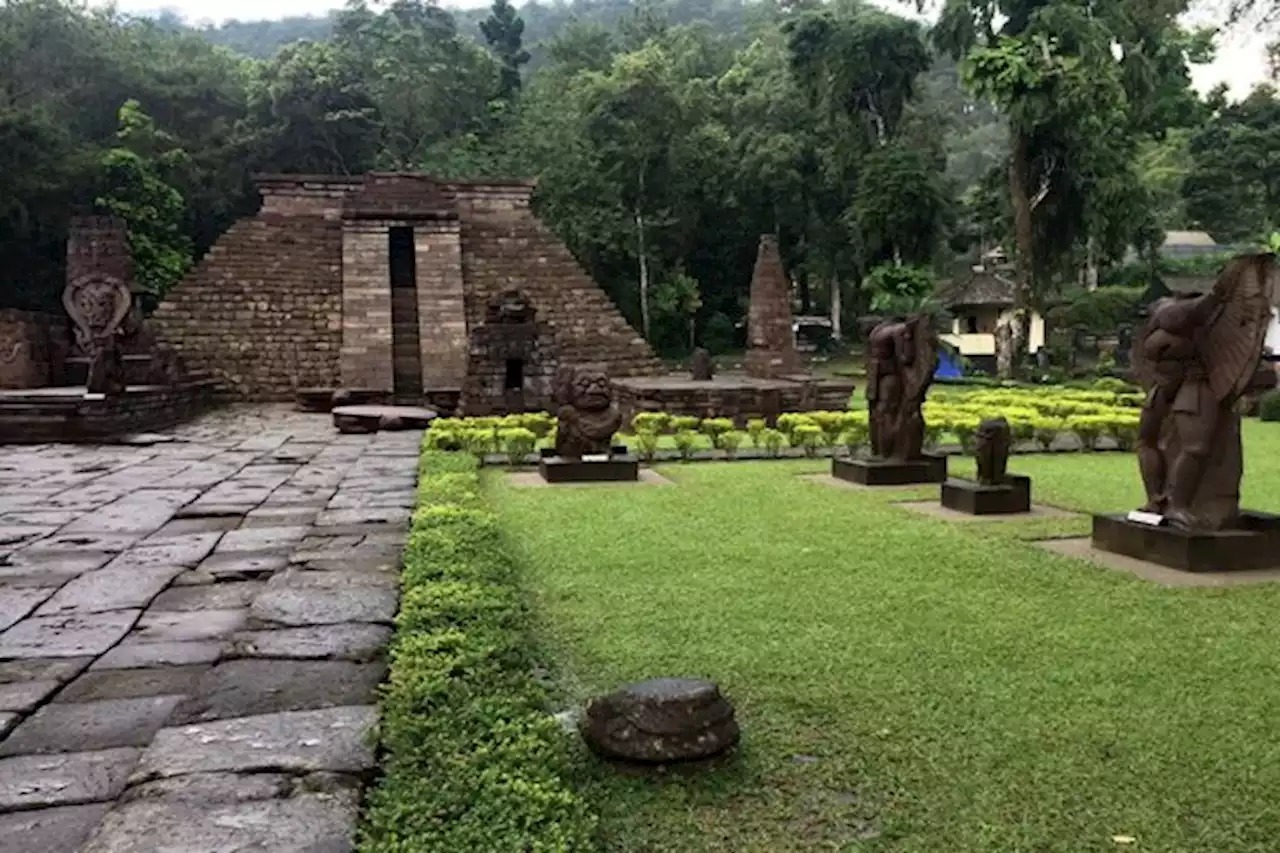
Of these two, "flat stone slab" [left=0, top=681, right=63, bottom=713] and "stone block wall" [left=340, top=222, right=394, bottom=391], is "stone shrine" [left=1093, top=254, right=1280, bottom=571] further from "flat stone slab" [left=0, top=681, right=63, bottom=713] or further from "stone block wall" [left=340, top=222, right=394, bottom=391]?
"stone block wall" [left=340, top=222, right=394, bottom=391]

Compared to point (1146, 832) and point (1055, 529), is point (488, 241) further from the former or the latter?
point (1146, 832)

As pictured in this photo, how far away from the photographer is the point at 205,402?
64.6ft

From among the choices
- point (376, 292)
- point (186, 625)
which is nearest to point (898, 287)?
point (376, 292)

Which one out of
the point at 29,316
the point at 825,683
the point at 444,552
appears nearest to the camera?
the point at 825,683

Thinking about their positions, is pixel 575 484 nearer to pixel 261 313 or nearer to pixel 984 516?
pixel 984 516

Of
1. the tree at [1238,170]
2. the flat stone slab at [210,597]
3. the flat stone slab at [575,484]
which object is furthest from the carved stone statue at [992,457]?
the tree at [1238,170]

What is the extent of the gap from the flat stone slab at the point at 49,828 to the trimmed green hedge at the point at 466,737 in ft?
2.19

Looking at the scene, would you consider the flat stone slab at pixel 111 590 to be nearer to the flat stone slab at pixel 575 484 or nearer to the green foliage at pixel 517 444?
the flat stone slab at pixel 575 484

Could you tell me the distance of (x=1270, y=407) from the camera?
17.2m

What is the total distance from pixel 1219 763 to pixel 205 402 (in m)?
18.9

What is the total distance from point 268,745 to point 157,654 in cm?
145

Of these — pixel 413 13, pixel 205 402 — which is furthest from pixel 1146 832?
pixel 413 13

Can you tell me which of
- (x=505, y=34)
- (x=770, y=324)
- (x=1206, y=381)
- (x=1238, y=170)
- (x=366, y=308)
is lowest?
(x=1206, y=381)

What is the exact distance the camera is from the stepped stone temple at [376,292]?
21.0 meters
